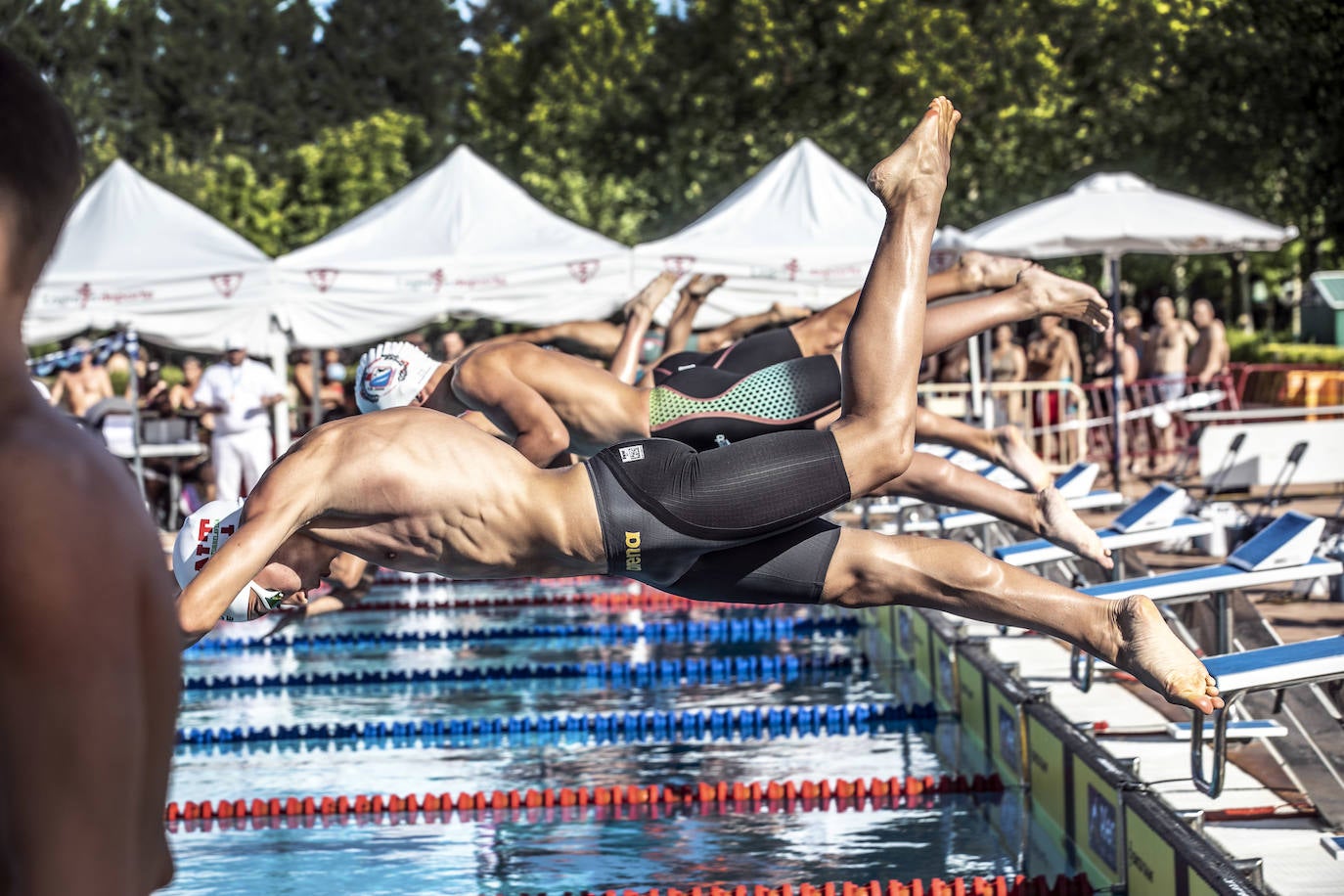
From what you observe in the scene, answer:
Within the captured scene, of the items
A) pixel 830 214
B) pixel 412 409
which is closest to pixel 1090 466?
pixel 412 409

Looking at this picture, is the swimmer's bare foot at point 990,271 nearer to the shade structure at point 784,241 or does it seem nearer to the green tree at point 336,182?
the shade structure at point 784,241

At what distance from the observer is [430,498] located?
387cm

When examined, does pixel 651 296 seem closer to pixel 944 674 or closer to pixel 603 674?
pixel 944 674

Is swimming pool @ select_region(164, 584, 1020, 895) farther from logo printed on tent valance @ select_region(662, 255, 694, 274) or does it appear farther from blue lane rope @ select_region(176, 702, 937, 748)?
logo printed on tent valance @ select_region(662, 255, 694, 274)

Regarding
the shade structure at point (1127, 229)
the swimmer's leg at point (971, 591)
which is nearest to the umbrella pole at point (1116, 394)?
the shade structure at point (1127, 229)

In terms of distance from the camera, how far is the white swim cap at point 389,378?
17.9 feet

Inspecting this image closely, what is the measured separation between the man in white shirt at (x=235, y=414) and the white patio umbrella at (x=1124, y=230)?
251 inches

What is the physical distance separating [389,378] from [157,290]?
963 centimetres

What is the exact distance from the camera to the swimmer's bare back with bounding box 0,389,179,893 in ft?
4.48

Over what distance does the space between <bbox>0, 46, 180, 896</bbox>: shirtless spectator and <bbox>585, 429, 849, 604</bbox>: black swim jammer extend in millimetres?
2512

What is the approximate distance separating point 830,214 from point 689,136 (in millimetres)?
21988

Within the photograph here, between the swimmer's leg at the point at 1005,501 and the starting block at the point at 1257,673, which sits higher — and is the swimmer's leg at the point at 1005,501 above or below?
above

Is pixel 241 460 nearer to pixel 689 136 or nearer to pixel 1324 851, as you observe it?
pixel 1324 851

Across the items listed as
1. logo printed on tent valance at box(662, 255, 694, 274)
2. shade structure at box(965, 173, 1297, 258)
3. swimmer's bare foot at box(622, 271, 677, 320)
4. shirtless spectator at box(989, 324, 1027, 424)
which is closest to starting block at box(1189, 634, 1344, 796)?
swimmer's bare foot at box(622, 271, 677, 320)
